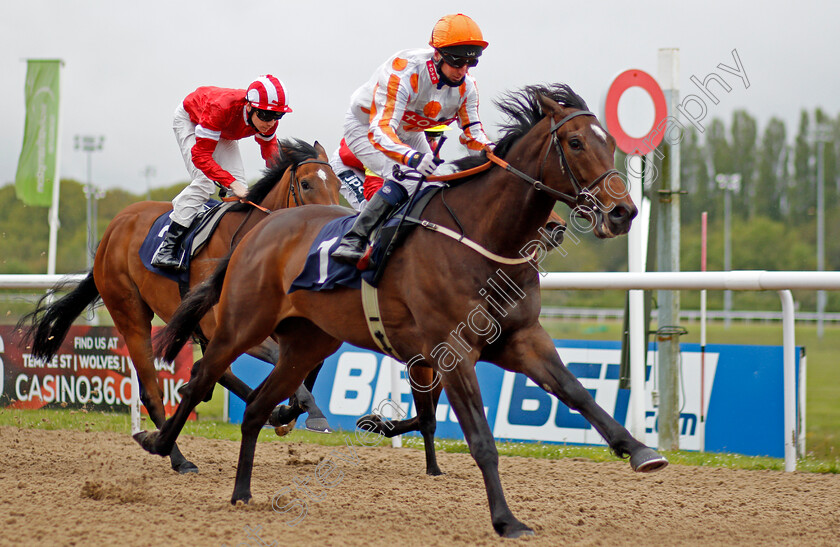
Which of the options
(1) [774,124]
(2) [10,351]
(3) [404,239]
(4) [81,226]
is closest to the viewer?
(3) [404,239]

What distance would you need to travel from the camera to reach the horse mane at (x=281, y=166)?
17.1ft

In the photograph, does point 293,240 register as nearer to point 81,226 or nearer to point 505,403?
point 505,403

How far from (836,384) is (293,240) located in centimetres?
1314

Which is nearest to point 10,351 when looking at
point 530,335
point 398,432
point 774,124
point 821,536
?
point 398,432

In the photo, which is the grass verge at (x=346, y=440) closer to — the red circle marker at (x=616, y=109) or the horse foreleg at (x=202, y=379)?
the horse foreleg at (x=202, y=379)

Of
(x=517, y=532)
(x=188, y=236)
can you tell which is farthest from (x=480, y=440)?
(x=188, y=236)

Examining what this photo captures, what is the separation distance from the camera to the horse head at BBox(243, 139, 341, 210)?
5059 millimetres

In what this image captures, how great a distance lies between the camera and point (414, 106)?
394 centimetres

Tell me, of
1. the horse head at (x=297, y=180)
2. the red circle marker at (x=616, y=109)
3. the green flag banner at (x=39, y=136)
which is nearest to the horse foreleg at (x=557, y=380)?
the horse head at (x=297, y=180)

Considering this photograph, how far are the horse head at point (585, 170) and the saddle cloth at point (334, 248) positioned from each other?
62cm

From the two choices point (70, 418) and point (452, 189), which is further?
point (70, 418)

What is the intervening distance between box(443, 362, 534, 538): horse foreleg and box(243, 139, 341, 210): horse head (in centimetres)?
207

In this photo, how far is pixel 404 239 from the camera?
11.8 ft

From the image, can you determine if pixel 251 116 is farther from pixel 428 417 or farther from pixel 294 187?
pixel 428 417
